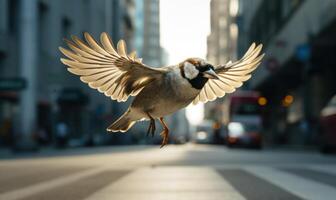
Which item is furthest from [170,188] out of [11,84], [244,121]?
[244,121]

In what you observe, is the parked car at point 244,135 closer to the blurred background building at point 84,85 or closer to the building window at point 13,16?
the blurred background building at point 84,85

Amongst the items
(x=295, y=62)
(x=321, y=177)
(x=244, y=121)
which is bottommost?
(x=321, y=177)

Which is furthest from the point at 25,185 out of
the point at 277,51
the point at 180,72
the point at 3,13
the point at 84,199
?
the point at 277,51

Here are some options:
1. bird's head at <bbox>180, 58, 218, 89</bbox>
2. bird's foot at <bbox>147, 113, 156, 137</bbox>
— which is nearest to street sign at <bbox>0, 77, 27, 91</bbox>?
bird's foot at <bbox>147, 113, 156, 137</bbox>

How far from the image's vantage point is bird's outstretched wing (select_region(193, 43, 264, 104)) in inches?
111

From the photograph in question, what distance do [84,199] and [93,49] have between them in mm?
4651

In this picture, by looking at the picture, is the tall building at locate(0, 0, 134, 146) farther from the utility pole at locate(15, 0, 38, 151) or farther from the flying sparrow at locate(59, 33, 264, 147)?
the flying sparrow at locate(59, 33, 264, 147)

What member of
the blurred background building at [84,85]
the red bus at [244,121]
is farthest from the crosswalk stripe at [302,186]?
the red bus at [244,121]

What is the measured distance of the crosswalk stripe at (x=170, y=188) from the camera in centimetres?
719

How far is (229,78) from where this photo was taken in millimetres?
3027

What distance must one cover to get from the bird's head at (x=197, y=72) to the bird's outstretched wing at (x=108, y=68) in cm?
27

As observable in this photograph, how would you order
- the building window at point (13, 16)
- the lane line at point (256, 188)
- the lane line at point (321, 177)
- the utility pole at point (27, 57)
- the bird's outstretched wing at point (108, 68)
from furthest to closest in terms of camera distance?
the building window at point (13, 16) < the utility pole at point (27, 57) < the lane line at point (321, 177) < the lane line at point (256, 188) < the bird's outstretched wing at point (108, 68)

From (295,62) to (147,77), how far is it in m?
39.0

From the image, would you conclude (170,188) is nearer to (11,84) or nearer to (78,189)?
(78,189)
